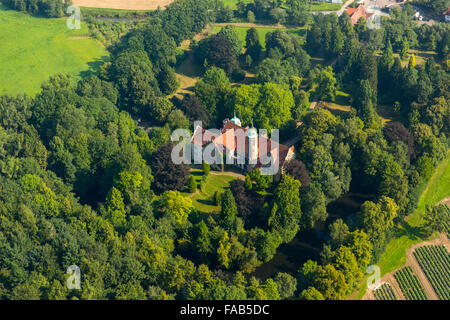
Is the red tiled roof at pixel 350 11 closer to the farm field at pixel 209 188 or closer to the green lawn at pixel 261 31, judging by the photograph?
the green lawn at pixel 261 31

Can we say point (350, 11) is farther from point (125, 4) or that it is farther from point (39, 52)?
point (39, 52)

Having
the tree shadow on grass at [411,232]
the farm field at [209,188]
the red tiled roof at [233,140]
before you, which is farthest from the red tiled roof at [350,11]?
the tree shadow on grass at [411,232]

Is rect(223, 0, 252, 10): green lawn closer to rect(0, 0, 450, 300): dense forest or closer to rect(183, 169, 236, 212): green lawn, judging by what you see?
rect(0, 0, 450, 300): dense forest

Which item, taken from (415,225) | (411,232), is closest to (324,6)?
(415,225)

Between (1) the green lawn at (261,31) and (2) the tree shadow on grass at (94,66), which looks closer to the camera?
(2) the tree shadow on grass at (94,66)

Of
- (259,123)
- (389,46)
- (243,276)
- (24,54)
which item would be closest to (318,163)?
(259,123)

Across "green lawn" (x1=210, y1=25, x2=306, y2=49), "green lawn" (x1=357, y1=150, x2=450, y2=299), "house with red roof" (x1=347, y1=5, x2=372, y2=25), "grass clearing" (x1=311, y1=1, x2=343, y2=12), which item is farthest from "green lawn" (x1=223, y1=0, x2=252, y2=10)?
"green lawn" (x1=357, y1=150, x2=450, y2=299)
